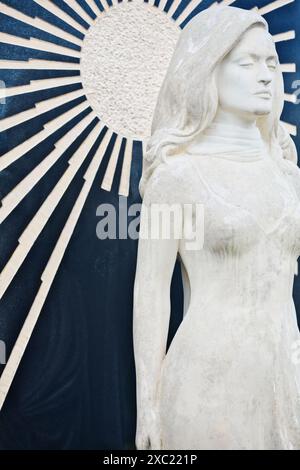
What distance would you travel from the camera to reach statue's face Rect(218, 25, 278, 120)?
2.75 metres

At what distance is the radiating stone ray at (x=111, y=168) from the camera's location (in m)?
3.93

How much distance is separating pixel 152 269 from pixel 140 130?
1.38m

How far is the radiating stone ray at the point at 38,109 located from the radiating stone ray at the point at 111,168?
0.23 meters

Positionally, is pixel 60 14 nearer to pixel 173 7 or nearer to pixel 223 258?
pixel 173 7

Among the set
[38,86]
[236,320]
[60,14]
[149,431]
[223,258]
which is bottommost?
[149,431]

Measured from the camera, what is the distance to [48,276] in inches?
150

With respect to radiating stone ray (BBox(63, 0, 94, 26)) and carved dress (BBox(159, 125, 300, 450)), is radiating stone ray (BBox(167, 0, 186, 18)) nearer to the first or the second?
radiating stone ray (BBox(63, 0, 94, 26))


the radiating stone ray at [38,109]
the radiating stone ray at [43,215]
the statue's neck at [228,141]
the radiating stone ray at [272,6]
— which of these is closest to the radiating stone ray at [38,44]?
the radiating stone ray at [38,109]

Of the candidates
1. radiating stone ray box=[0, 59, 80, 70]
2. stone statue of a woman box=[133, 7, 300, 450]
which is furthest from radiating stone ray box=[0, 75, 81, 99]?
stone statue of a woman box=[133, 7, 300, 450]

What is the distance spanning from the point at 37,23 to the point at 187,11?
23.0 inches

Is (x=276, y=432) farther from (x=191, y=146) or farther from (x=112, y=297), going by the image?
(x=112, y=297)

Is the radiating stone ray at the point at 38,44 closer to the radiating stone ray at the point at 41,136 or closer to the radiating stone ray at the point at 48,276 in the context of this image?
the radiating stone ray at the point at 41,136

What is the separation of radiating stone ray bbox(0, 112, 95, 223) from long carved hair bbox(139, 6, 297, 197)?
104 centimetres

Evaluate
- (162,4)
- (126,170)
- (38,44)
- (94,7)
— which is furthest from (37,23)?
(126,170)
